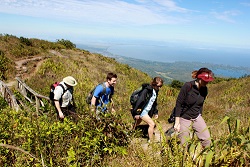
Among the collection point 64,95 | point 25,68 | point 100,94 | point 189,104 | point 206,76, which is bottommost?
point 25,68

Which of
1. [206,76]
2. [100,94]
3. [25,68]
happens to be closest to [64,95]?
[100,94]

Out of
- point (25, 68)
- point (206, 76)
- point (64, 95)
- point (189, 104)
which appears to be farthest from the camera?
point (25, 68)

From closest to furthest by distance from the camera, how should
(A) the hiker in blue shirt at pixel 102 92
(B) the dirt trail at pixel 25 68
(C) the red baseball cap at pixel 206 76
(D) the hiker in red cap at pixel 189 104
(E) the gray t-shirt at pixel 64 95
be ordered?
(C) the red baseball cap at pixel 206 76 < (D) the hiker in red cap at pixel 189 104 < (A) the hiker in blue shirt at pixel 102 92 < (E) the gray t-shirt at pixel 64 95 < (B) the dirt trail at pixel 25 68

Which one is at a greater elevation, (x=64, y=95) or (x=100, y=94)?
(x=100, y=94)

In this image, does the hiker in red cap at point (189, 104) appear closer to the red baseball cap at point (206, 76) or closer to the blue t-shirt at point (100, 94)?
the red baseball cap at point (206, 76)

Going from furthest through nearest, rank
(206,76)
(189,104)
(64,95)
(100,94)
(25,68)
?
(25,68) < (64,95) < (100,94) < (189,104) < (206,76)

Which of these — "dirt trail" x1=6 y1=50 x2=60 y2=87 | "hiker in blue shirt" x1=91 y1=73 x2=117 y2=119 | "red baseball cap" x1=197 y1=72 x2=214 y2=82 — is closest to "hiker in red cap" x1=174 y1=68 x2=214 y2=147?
"red baseball cap" x1=197 y1=72 x2=214 y2=82

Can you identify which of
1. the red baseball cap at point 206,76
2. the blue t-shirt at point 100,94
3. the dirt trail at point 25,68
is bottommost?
the dirt trail at point 25,68

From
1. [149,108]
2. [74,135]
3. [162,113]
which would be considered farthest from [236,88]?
[74,135]

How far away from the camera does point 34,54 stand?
2348 centimetres

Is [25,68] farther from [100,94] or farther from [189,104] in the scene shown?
[189,104]

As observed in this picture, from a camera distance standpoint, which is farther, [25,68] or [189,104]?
[25,68]

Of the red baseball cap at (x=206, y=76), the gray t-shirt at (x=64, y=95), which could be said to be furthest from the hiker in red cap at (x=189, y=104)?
the gray t-shirt at (x=64, y=95)

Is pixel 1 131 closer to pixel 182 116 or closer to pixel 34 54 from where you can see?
pixel 182 116
